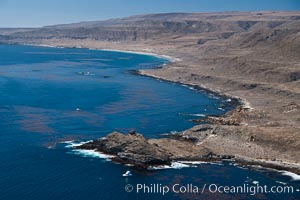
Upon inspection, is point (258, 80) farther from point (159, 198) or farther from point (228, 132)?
point (159, 198)

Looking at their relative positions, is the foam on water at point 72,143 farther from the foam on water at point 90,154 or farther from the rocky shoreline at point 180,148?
the foam on water at point 90,154

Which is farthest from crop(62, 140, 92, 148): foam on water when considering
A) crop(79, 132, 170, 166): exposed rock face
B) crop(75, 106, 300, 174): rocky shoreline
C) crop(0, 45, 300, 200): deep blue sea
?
crop(79, 132, 170, 166): exposed rock face

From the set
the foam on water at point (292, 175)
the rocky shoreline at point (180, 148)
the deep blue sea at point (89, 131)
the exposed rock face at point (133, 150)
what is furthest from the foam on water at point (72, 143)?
the foam on water at point (292, 175)

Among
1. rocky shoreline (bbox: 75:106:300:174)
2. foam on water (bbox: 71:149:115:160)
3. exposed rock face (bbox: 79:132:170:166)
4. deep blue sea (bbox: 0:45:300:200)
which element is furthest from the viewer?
foam on water (bbox: 71:149:115:160)

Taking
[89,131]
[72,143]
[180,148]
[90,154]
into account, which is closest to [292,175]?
[180,148]

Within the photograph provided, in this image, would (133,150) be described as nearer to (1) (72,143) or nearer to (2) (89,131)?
(1) (72,143)

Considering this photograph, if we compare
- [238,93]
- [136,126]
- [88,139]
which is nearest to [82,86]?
[238,93]

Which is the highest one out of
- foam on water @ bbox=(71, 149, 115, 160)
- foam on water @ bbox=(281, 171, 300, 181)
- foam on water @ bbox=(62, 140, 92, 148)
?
foam on water @ bbox=(62, 140, 92, 148)

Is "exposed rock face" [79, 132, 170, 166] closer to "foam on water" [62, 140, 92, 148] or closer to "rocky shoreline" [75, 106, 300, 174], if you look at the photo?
"rocky shoreline" [75, 106, 300, 174]
